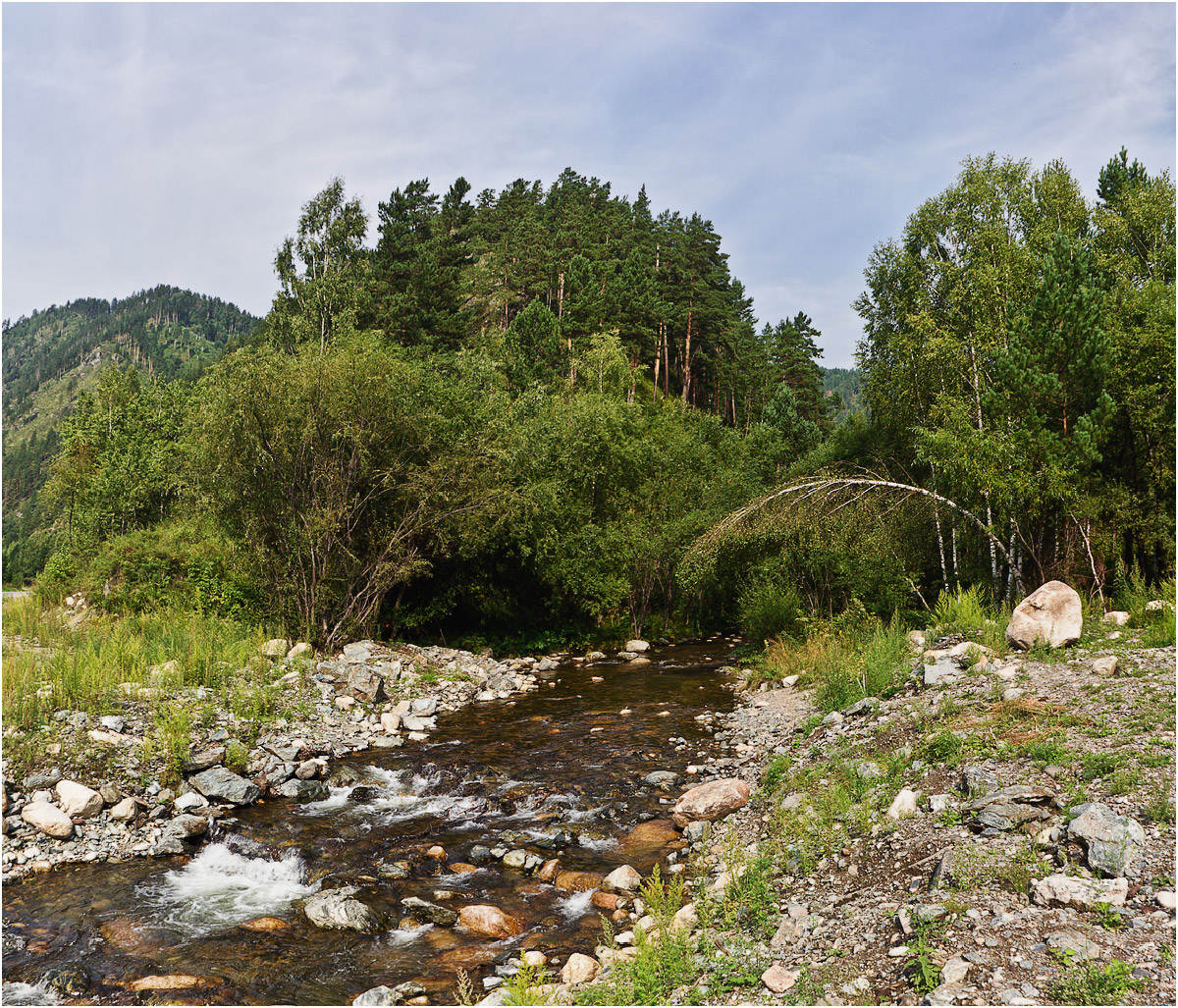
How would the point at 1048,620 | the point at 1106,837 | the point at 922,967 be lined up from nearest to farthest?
the point at 922,967, the point at 1106,837, the point at 1048,620

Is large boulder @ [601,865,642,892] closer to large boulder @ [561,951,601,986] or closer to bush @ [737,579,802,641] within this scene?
large boulder @ [561,951,601,986]

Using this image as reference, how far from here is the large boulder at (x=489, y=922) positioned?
6.82m

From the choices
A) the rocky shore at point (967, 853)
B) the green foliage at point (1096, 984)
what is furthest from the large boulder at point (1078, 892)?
the green foliage at point (1096, 984)

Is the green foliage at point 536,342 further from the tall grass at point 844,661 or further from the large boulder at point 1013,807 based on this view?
the large boulder at point 1013,807

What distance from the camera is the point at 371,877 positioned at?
8023 mm

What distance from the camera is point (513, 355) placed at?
1623 inches

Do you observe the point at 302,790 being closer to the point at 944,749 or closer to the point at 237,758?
the point at 237,758

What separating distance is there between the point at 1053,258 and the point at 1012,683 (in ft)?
31.9

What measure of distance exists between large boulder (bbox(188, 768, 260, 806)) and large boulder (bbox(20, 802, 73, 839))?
164 centimetres

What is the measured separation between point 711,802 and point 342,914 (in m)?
4.84

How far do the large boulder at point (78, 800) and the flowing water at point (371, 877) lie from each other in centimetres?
110

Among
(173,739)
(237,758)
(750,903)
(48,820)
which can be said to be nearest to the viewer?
(750,903)

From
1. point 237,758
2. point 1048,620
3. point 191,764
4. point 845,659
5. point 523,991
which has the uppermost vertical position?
point 1048,620

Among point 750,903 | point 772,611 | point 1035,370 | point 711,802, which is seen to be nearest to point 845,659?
point 711,802
